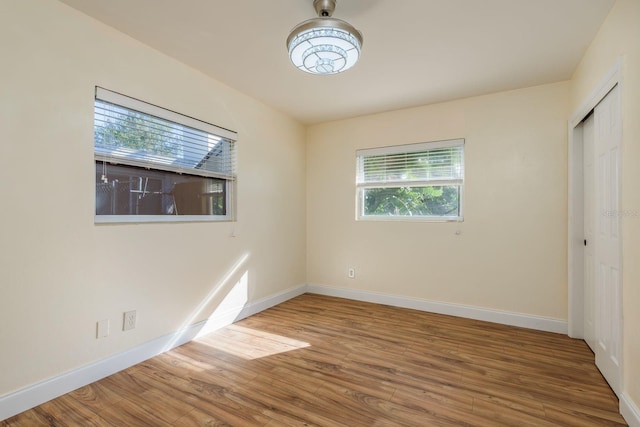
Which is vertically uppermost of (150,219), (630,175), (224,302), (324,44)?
(324,44)

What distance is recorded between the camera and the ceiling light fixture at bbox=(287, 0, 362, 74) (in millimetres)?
1756

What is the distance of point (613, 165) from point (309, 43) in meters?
2.17

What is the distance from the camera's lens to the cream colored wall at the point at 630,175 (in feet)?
5.20

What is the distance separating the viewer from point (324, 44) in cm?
185

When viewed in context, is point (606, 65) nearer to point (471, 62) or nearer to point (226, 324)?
point (471, 62)

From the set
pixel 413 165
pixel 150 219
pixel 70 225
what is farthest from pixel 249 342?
pixel 413 165

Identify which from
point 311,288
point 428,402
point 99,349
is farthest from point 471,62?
point 99,349

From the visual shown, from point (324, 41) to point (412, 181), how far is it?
2293 mm

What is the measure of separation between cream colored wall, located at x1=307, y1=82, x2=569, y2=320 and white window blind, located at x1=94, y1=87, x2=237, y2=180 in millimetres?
1717

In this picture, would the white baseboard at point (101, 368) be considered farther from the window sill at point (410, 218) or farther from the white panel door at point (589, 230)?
the white panel door at point (589, 230)

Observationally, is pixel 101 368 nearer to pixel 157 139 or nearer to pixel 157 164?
pixel 157 164

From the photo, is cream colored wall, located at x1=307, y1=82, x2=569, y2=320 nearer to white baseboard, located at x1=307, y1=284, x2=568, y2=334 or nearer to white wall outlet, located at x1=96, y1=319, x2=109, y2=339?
white baseboard, located at x1=307, y1=284, x2=568, y2=334

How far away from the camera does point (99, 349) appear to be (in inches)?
82.7

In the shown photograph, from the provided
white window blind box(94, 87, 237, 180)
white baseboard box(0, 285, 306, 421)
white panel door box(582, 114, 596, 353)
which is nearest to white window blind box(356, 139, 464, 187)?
white panel door box(582, 114, 596, 353)
